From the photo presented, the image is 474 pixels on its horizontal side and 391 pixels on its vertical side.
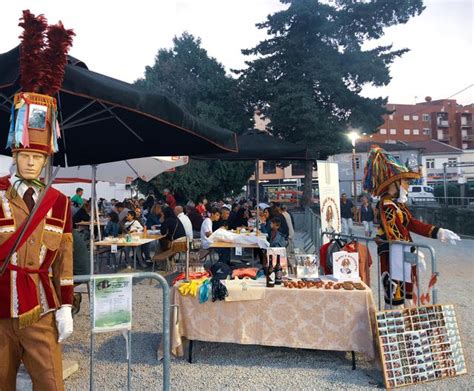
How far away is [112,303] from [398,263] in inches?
126

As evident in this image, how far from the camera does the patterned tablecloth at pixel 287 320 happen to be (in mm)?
4043

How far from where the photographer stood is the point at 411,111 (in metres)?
76.4

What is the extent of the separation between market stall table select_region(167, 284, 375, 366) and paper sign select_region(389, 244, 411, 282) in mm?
661

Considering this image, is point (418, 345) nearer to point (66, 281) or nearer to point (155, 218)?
point (66, 281)

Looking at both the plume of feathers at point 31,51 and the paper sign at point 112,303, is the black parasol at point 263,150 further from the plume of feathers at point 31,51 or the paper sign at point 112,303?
the plume of feathers at point 31,51

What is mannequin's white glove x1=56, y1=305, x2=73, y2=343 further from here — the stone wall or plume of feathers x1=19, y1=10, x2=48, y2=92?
the stone wall

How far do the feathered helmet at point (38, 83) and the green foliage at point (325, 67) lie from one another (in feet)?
65.1

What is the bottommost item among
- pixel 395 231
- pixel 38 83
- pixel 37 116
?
pixel 395 231

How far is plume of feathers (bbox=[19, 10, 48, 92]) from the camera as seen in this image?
2.51m

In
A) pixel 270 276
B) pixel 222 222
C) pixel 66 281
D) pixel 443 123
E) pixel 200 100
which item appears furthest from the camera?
pixel 443 123

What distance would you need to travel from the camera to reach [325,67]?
866 inches

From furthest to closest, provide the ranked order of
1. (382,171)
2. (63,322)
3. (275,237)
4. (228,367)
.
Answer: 1. (275,237)
2. (382,171)
3. (228,367)
4. (63,322)

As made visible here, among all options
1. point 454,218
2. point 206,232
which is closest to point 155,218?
point 206,232

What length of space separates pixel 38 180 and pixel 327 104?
22.6 m
